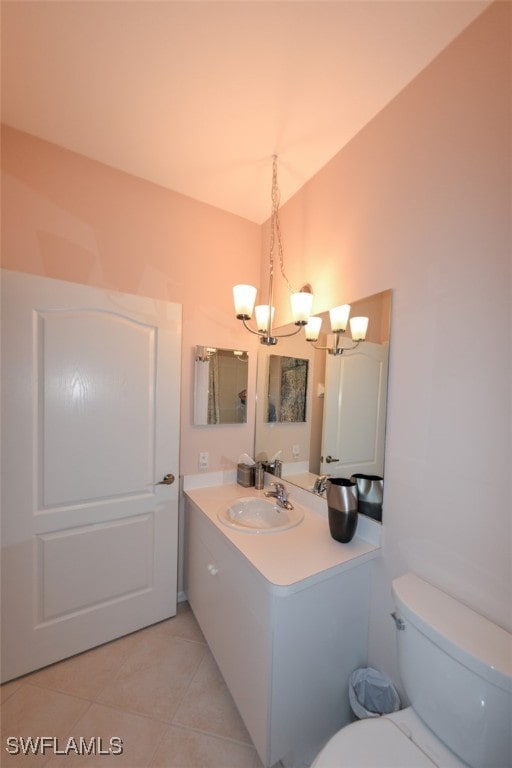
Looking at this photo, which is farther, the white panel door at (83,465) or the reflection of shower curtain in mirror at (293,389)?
the reflection of shower curtain in mirror at (293,389)


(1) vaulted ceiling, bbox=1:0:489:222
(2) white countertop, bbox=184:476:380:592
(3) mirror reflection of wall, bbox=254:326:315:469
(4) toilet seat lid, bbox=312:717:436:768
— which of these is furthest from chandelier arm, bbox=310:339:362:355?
(4) toilet seat lid, bbox=312:717:436:768

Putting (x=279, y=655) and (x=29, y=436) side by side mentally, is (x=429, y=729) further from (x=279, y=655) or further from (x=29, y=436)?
(x=29, y=436)

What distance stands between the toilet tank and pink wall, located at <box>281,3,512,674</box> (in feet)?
0.31

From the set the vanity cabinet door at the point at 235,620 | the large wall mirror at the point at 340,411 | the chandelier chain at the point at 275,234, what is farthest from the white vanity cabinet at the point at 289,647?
the chandelier chain at the point at 275,234

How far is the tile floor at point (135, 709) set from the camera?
1.07 meters

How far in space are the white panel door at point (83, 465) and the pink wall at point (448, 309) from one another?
3.91ft

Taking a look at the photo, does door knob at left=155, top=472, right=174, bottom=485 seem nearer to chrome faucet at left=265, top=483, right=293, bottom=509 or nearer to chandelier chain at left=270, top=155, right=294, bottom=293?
chrome faucet at left=265, top=483, right=293, bottom=509

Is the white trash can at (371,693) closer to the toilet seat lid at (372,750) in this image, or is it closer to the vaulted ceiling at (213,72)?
the toilet seat lid at (372,750)

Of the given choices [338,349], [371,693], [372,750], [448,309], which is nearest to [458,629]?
[372,750]

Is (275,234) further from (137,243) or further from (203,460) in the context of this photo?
(203,460)

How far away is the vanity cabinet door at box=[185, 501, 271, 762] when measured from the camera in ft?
3.23

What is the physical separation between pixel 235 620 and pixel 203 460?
34.6 inches

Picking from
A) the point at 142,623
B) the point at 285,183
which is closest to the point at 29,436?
the point at 142,623

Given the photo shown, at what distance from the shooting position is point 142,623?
63.7 inches
